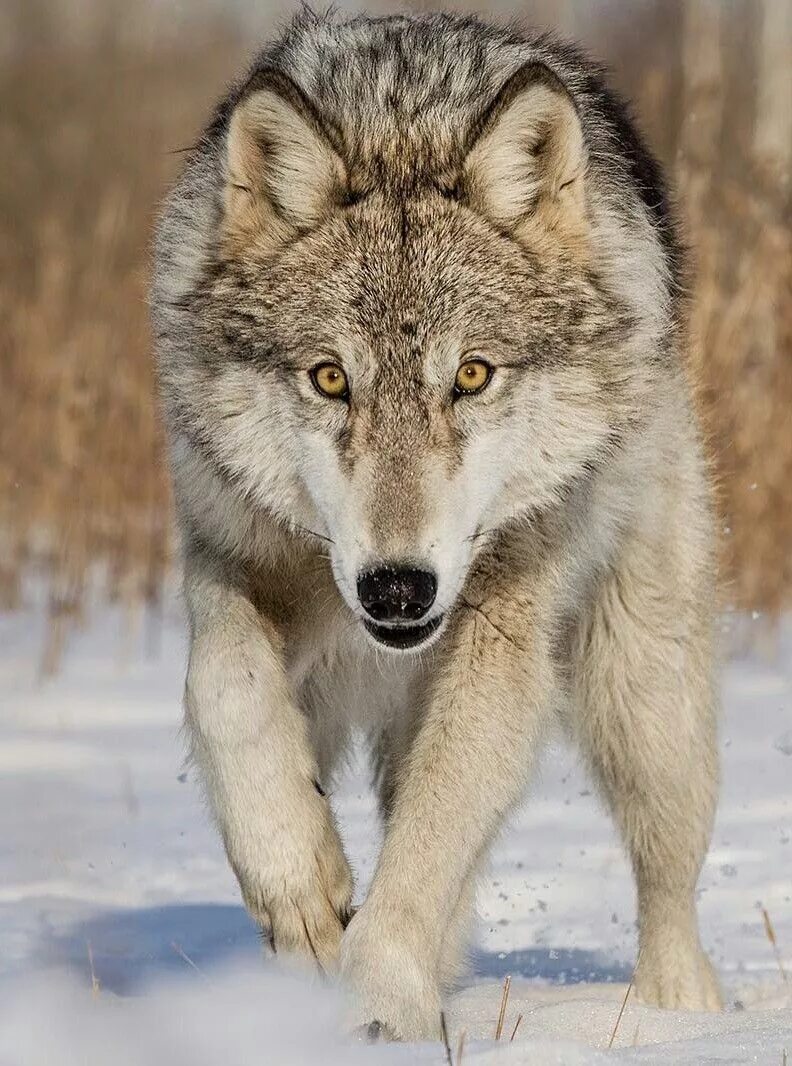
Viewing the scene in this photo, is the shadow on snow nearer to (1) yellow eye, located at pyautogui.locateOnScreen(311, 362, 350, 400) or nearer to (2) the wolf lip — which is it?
(2) the wolf lip

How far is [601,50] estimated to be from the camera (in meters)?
17.8

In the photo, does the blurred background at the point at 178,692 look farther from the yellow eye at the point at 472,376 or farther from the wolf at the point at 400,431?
the yellow eye at the point at 472,376

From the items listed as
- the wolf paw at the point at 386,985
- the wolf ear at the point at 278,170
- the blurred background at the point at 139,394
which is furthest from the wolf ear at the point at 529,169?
the blurred background at the point at 139,394

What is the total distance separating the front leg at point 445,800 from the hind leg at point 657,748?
0.58 meters

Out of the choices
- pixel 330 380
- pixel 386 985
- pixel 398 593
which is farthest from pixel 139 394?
pixel 386 985

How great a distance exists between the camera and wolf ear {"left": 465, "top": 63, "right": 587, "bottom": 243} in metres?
3.39

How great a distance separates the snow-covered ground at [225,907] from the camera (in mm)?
2469

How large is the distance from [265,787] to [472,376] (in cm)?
93

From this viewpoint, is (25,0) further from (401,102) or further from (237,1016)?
(237,1016)

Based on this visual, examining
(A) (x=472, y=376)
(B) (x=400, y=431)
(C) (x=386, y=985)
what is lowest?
(C) (x=386, y=985)

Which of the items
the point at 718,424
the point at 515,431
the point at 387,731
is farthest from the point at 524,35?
the point at 718,424

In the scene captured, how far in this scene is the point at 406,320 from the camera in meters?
3.24

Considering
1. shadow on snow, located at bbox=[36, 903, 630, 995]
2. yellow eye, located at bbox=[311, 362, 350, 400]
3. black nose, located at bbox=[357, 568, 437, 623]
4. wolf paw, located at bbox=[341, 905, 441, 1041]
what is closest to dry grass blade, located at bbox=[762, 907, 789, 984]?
shadow on snow, located at bbox=[36, 903, 630, 995]

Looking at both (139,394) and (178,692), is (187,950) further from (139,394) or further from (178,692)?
(139,394)
